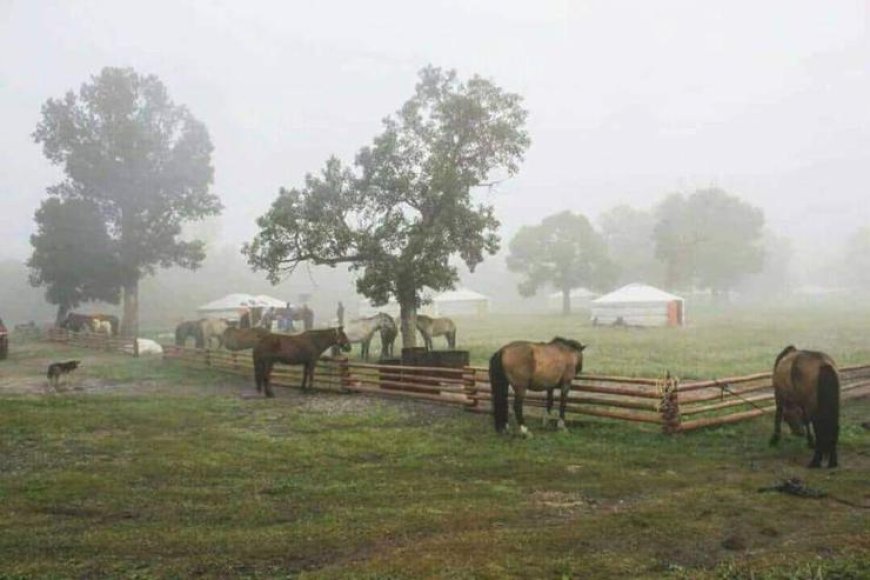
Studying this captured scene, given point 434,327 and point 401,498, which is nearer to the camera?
point 401,498

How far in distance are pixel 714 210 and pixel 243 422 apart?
2805 inches

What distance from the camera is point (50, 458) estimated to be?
1057 centimetres

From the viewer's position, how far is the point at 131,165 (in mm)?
41812

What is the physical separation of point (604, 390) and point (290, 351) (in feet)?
31.1

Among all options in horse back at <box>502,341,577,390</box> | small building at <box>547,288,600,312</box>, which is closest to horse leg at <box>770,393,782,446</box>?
horse back at <box>502,341,577,390</box>

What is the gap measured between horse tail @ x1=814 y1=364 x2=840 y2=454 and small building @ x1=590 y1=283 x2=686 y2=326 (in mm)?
36886

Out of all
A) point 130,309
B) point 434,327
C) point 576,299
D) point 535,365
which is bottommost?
point 535,365

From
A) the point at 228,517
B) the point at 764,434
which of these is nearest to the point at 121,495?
the point at 228,517

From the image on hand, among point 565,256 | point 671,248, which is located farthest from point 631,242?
point 565,256

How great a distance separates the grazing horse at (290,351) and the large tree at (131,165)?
89.4ft

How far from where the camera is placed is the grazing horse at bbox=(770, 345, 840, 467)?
9742mm

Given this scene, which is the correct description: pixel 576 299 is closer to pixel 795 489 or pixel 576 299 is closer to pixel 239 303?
pixel 239 303

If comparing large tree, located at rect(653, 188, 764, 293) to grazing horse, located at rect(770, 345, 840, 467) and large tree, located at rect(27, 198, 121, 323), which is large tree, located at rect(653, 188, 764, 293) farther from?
grazing horse, located at rect(770, 345, 840, 467)

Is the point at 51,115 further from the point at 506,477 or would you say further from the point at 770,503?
the point at 770,503
